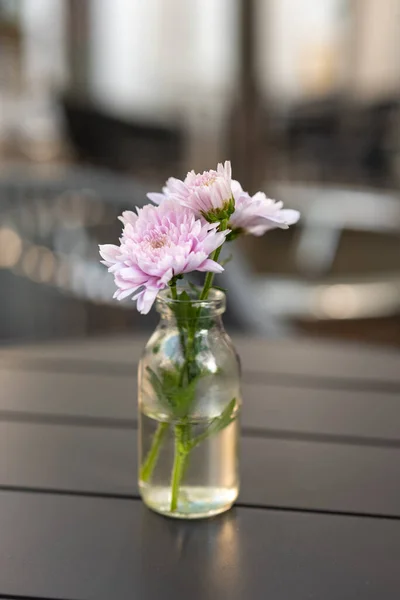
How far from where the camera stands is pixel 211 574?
1.73 feet

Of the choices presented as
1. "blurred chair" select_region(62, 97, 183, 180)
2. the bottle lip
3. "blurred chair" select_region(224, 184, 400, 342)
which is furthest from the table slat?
"blurred chair" select_region(62, 97, 183, 180)

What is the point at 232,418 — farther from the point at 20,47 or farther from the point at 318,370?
the point at 20,47

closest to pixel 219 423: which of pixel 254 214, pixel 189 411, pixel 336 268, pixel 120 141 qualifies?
pixel 189 411

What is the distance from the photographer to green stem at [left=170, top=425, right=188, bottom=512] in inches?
22.5

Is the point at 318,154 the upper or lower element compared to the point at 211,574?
upper

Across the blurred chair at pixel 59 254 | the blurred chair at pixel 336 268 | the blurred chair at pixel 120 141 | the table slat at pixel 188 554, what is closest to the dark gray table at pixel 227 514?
the table slat at pixel 188 554

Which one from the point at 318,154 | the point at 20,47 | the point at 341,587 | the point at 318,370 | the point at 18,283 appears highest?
the point at 20,47

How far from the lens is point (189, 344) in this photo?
56cm

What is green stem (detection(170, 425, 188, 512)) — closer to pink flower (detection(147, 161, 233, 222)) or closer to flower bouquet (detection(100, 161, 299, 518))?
flower bouquet (detection(100, 161, 299, 518))

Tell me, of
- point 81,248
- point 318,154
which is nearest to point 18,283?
point 81,248

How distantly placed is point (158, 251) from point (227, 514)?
23cm

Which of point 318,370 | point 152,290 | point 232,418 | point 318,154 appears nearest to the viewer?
point 152,290

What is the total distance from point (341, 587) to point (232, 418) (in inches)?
5.6

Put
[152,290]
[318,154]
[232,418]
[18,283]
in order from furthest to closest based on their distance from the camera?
[318,154] → [18,283] → [232,418] → [152,290]
